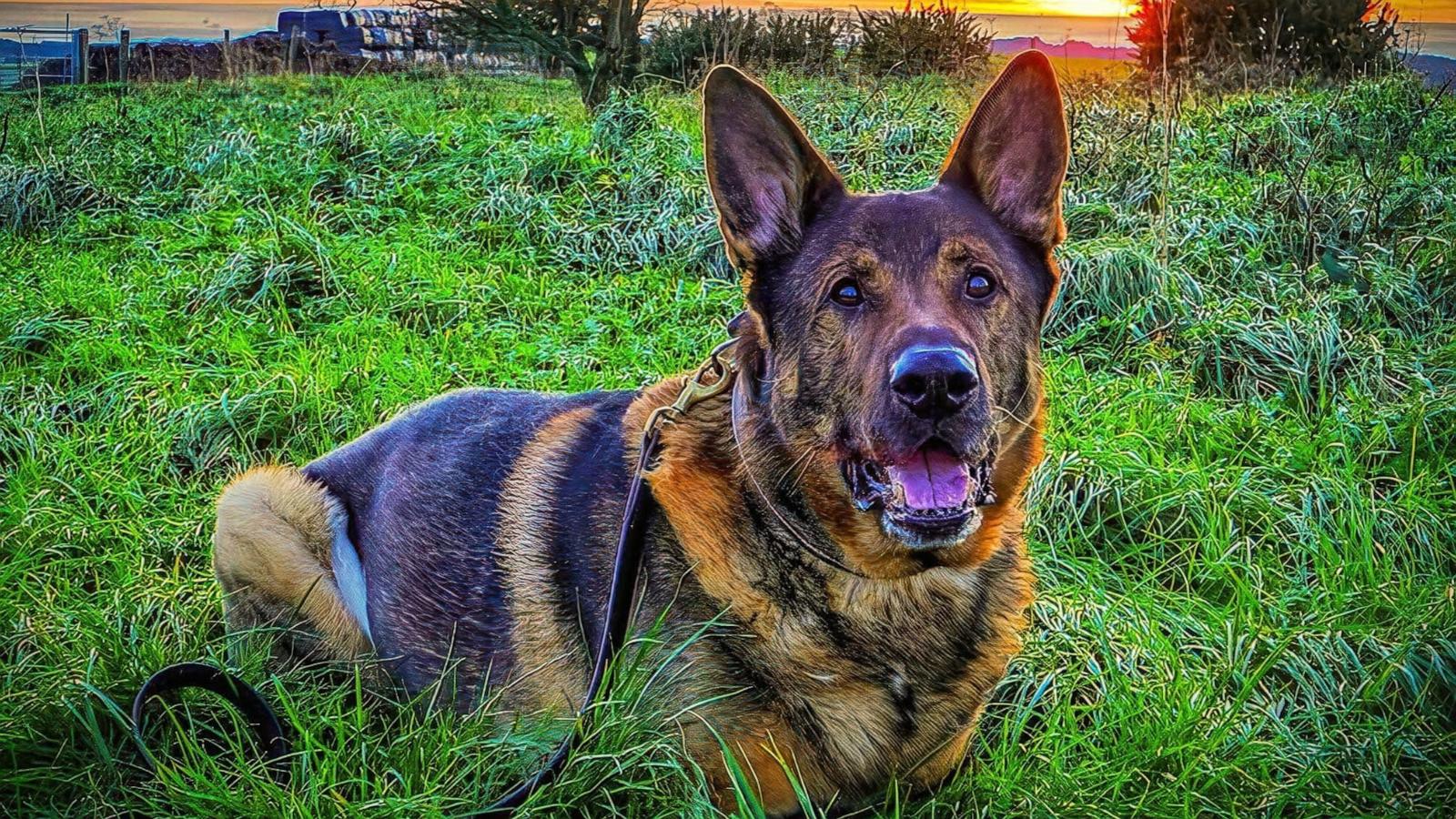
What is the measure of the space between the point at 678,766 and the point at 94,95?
9.09 m

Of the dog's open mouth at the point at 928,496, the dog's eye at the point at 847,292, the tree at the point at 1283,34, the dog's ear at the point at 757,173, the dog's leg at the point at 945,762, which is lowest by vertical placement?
the dog's leg at the point at 945,762

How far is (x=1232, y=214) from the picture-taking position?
5.79 meters

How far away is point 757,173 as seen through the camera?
238 cm

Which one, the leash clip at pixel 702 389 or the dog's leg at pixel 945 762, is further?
the leash clip at pixel 702 389

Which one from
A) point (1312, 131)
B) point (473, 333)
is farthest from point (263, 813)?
point (1312, 131)

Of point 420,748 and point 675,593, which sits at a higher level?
point 675,593

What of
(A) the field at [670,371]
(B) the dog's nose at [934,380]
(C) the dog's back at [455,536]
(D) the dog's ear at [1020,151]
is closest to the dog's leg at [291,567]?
(C) the dog's back at [455,536]

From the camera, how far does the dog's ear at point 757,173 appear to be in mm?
2314

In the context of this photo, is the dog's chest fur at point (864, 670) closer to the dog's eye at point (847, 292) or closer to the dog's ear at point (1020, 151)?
the dog's eye at point (847, 292)

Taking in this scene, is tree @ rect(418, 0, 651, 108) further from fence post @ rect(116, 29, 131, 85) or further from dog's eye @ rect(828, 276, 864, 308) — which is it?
dog's eye @ rect(828, 276, 864, 308)

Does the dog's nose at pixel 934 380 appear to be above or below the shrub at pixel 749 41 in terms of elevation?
below

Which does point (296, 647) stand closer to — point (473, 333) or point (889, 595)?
point (889, 595)

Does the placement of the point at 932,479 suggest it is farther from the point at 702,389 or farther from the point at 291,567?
the point at 291,567

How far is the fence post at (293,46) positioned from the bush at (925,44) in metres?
5.53
